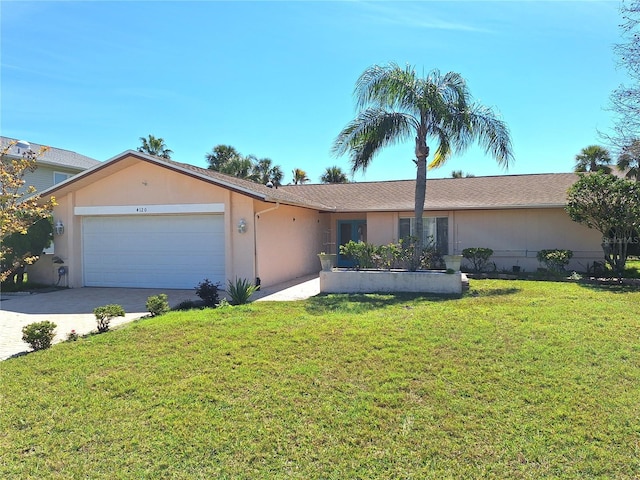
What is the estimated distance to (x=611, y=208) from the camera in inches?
520

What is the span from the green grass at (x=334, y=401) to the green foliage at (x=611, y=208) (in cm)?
725

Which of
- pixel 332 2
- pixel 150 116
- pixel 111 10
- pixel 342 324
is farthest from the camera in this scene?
pixel 150 116

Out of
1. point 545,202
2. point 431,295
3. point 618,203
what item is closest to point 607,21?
point 618,203

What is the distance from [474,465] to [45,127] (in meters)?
18.8

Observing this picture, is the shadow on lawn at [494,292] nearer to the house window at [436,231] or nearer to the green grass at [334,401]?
the green grass at [334,401]

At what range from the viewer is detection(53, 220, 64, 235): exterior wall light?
14.3 m

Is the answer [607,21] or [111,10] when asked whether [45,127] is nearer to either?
[111,10]

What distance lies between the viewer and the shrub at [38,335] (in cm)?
654

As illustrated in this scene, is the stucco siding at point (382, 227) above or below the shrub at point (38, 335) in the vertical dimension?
above

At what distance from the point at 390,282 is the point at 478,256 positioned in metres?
6.09

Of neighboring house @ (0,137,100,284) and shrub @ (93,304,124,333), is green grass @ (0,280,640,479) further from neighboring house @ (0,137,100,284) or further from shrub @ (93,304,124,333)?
neighboring house @ (0,137,100,284)

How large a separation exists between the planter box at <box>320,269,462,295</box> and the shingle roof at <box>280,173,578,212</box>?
623 centimetres

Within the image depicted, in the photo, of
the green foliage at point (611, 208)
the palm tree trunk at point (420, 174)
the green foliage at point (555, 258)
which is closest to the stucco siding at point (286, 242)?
the palm tree trunk at point (420, 174)

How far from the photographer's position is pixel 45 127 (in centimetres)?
1633
